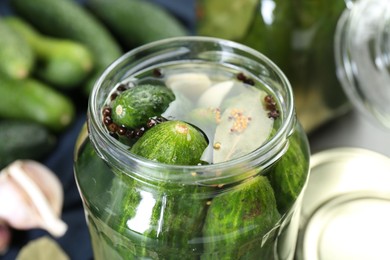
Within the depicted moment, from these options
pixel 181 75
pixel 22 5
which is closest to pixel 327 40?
pixel 181 75

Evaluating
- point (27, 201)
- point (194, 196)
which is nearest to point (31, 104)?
point (27, 201)

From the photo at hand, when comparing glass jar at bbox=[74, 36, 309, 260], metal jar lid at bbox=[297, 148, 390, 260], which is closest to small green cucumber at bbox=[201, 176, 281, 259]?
glass jar at bbox=[74, 36, 309, 260]

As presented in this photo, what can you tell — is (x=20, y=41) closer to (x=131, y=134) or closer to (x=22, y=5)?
(x=22, y=5)

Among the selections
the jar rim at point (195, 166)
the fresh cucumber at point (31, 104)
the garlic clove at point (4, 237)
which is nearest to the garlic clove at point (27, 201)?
the garlic clove at point (4, 237)

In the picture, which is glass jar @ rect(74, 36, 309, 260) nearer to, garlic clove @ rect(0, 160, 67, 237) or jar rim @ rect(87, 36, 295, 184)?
jar rim @ rect(87, 36, 295, 184)

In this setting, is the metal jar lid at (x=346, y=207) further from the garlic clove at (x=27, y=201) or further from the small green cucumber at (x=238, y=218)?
the garlic clove at (x=27, y=201)

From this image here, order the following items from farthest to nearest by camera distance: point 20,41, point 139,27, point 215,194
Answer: point 139,27 < point 20,41 < point 215,194
